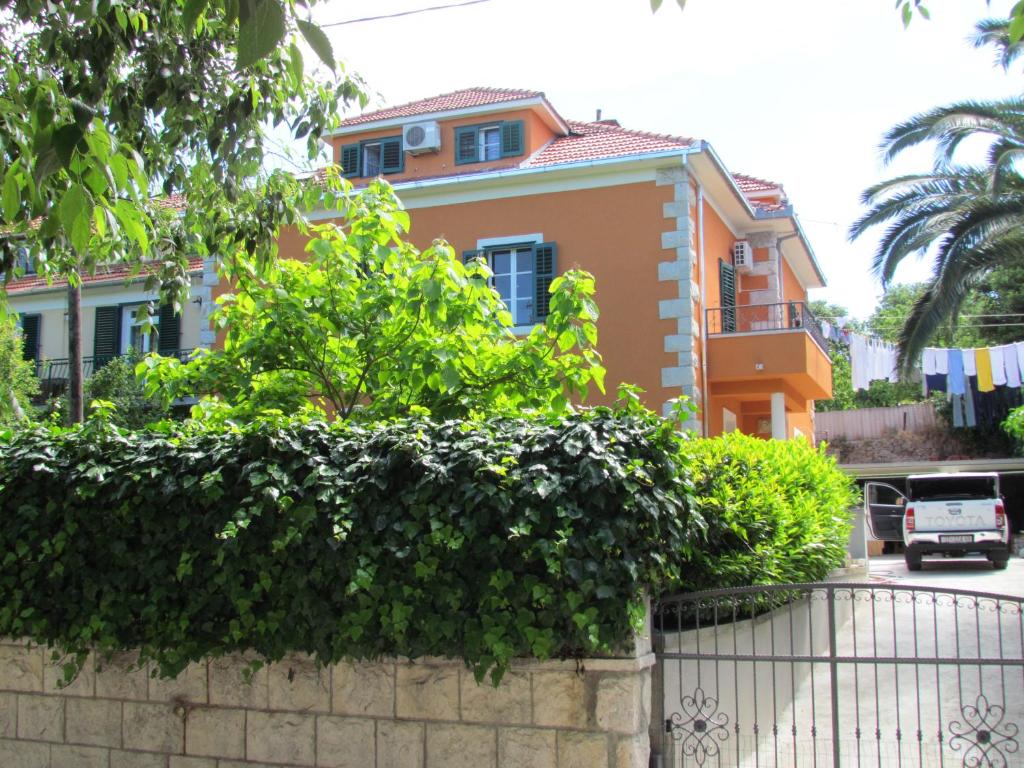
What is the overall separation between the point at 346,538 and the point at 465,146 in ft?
52.7

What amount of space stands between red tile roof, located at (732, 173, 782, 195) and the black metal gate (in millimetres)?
15964

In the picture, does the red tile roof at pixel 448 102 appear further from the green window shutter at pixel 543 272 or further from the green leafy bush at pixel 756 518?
the green leafy bush at pixel 756 518

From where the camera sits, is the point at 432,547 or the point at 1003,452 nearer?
the point at 432,547

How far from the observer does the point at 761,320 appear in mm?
20141

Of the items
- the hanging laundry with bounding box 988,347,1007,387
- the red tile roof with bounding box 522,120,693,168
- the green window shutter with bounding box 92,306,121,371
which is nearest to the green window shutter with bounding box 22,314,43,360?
the green window shutter with bounding box 92,306,121,371

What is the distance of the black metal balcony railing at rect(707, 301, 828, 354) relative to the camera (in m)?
18.2

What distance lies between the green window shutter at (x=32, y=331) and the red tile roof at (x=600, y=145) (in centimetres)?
1378

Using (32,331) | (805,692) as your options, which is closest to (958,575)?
(805,692)

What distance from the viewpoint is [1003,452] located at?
32.7 meters

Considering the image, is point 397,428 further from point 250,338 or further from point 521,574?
point 250,338

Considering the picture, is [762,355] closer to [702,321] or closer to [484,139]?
[702,321]

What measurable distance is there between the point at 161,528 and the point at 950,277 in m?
14.9

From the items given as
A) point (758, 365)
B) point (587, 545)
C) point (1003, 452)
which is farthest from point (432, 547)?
point (1003, 452)

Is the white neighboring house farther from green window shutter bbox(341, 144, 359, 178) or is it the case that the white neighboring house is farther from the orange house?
the orange house
